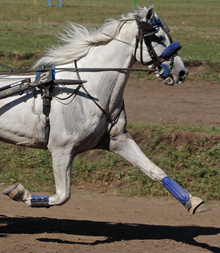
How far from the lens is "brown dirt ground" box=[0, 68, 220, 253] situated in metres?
4.90

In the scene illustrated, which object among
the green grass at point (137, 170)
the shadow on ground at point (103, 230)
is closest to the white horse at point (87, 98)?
the shadow on ground at point (103, 230)

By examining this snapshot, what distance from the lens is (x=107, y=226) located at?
564 cm

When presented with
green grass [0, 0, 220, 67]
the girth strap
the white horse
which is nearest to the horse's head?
→ the white horse

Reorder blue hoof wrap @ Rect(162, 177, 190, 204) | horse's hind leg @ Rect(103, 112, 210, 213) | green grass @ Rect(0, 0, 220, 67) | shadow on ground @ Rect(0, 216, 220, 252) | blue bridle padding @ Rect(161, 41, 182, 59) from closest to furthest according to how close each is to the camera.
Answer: blue bridle padding @ Rect(161, 41, 182, 59)
blue hoof wrap @ Rect(162, 177, 190, 204)
horse's hind leg @ Rect(103, 112, 210, 213)
shadow on ground @ Rect(0, 216, 220, 252)
green grass @ Rect(0, 0, 220, 67)

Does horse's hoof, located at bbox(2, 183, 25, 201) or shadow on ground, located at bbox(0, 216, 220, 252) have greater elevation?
horse's hoof, located at bbox(2, 183, 25, 201)

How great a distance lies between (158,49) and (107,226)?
2.56 meters

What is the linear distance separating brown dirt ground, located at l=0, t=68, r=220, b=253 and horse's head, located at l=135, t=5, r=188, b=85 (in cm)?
204

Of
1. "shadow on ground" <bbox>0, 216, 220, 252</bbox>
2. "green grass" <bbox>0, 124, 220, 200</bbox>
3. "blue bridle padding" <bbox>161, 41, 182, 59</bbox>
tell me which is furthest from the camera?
"green grass" <bbox>0, 124, 220, 200</bbox>

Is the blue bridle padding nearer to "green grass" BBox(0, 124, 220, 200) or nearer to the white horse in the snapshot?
the white horse

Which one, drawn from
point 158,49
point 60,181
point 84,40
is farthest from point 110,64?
point 60,181

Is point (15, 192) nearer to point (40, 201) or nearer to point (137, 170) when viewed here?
point (40, 201)

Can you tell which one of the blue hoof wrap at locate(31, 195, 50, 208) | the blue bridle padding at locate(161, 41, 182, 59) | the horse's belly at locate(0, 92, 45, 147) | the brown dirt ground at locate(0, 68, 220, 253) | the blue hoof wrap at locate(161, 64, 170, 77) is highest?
the blue bridle padding at locate(161, 41, 182, 59)

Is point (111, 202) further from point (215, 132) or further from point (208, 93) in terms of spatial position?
point (208, 93)

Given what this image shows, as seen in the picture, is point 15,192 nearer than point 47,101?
No
